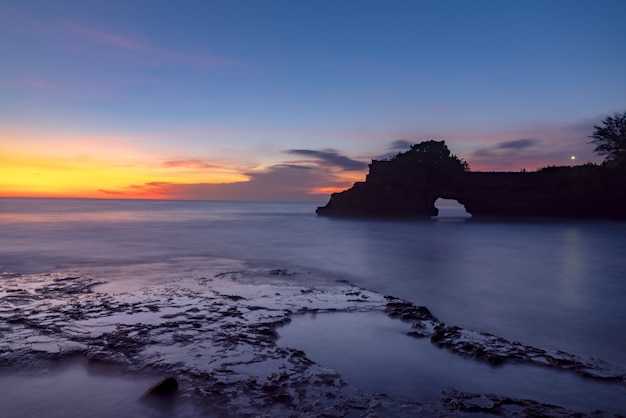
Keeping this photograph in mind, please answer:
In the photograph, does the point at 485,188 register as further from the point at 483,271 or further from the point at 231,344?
the point at 231,344

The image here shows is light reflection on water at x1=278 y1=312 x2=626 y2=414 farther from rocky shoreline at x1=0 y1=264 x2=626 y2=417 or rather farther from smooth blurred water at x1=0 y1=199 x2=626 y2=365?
smooth blurred water at x1=0 y1=199 x2=626 y2=365

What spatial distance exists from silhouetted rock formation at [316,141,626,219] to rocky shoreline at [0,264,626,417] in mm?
40342

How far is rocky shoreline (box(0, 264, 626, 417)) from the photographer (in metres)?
3.63

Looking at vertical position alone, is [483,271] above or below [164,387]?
below

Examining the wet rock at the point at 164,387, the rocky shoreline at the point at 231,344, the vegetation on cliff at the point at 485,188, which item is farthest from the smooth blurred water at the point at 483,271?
the vegetation on cliff at the point at 485,188

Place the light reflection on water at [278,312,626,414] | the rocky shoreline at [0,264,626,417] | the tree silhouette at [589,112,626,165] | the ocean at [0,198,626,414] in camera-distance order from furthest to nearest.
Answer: the tree silhouette at [589,112,626,165] < the ocean at [0,198,626,414] < the light reflection on water at [278,312,626,414] < the rocky shoreline at [0,264,626,417]

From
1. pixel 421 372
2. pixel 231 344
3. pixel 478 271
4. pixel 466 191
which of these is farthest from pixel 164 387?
pixel 466 191

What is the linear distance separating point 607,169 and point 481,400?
150 feet

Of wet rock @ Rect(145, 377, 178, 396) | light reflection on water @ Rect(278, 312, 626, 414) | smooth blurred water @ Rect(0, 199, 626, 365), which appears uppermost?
wet rock @ Rect(145, 377, 178, 396)

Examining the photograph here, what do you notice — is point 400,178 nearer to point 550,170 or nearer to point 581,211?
point 550,170

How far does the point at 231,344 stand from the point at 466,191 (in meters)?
47.5

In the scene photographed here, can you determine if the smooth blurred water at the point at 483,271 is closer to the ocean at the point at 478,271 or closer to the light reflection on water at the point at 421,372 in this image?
the ocean at the point at 478,271

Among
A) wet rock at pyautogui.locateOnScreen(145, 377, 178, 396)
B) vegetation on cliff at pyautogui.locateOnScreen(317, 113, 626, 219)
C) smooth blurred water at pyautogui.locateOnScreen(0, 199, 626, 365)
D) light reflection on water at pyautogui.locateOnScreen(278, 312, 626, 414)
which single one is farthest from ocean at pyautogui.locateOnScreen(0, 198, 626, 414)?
vegetation on cliff at pyautogui.locateOnScreen(317, 113, 626, 219)

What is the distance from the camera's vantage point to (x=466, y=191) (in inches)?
1889
